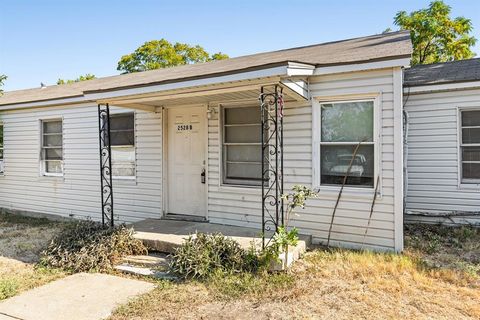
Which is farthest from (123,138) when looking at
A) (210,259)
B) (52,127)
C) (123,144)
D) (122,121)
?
(210,259)

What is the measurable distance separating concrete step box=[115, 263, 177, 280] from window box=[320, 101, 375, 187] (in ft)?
9.49

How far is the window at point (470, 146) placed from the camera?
273 inches

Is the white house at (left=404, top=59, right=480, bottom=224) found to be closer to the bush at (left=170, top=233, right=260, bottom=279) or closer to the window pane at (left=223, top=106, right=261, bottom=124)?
the window pane at (left=223, top=106, right=261, bottom=124)

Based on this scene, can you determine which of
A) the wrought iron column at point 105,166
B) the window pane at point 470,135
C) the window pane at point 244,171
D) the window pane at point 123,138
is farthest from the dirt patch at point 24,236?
the window pane at point 470,135

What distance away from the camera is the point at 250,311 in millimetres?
3598

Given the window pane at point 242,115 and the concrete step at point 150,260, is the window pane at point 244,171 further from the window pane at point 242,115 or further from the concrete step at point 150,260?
the concrete step at point 150,260

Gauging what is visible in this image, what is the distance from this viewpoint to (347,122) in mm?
5586

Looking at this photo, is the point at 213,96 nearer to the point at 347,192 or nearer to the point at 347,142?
the point at 347,142

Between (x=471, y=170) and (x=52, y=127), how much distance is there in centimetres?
1011

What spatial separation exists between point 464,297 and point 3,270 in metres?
6.08

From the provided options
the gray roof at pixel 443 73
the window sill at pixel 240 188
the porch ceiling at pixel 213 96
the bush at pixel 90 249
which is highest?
the gray roof at pixel 443 73

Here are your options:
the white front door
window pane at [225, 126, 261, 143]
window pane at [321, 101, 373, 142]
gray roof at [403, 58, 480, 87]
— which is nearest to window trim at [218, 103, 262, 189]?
window pane at [225, 126, 261, 143]

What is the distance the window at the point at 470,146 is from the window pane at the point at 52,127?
9.56m

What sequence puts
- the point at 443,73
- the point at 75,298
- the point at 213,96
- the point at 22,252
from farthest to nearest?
the point at 443,73 < the point at 213,96 < the point at 22,252 < the point at 75,298
